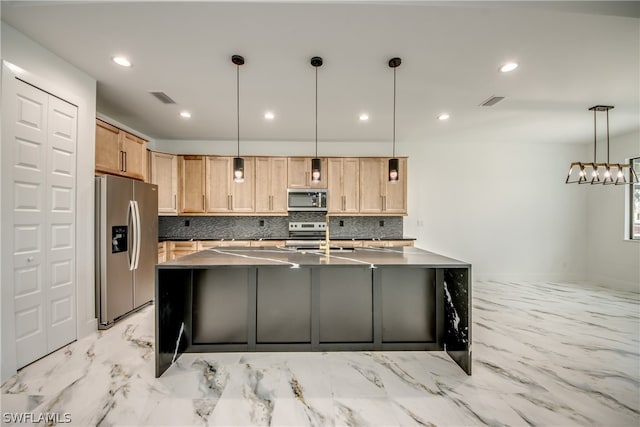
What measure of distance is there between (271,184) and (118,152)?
2.23 metres

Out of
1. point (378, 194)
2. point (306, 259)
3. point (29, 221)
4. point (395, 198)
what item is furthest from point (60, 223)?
point (395, 198)

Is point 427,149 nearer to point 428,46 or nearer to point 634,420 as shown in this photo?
point 428,46

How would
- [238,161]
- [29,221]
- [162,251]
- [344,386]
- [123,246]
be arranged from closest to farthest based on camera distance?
1. [344,386]
2. [29,221]
3. [238,161]
4. [123,246]
5. [162,251]

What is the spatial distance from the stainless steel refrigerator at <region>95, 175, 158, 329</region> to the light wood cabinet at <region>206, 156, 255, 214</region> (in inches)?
47.2

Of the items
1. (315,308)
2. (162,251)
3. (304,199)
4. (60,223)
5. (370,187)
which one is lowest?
(315,308)

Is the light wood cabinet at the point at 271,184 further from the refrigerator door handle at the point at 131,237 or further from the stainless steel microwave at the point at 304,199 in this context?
the refrigerator door handle at the point at 131,237

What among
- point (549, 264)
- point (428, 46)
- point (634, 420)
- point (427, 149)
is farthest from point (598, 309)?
point (428, 46)

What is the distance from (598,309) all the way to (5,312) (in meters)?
6.34

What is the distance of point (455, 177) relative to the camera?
16.9ft

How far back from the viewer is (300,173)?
4.77 metres

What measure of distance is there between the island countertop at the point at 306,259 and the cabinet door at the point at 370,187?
7.08 feet

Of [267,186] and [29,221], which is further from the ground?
[267,186]

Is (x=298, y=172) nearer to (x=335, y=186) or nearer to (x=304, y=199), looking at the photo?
(x=304, y=199)

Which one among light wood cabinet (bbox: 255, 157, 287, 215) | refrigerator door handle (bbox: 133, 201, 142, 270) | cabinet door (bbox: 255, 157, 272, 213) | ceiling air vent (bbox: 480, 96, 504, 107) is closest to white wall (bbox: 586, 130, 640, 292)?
ceiling air vent (bbox: 480, 96, 504, 107)
